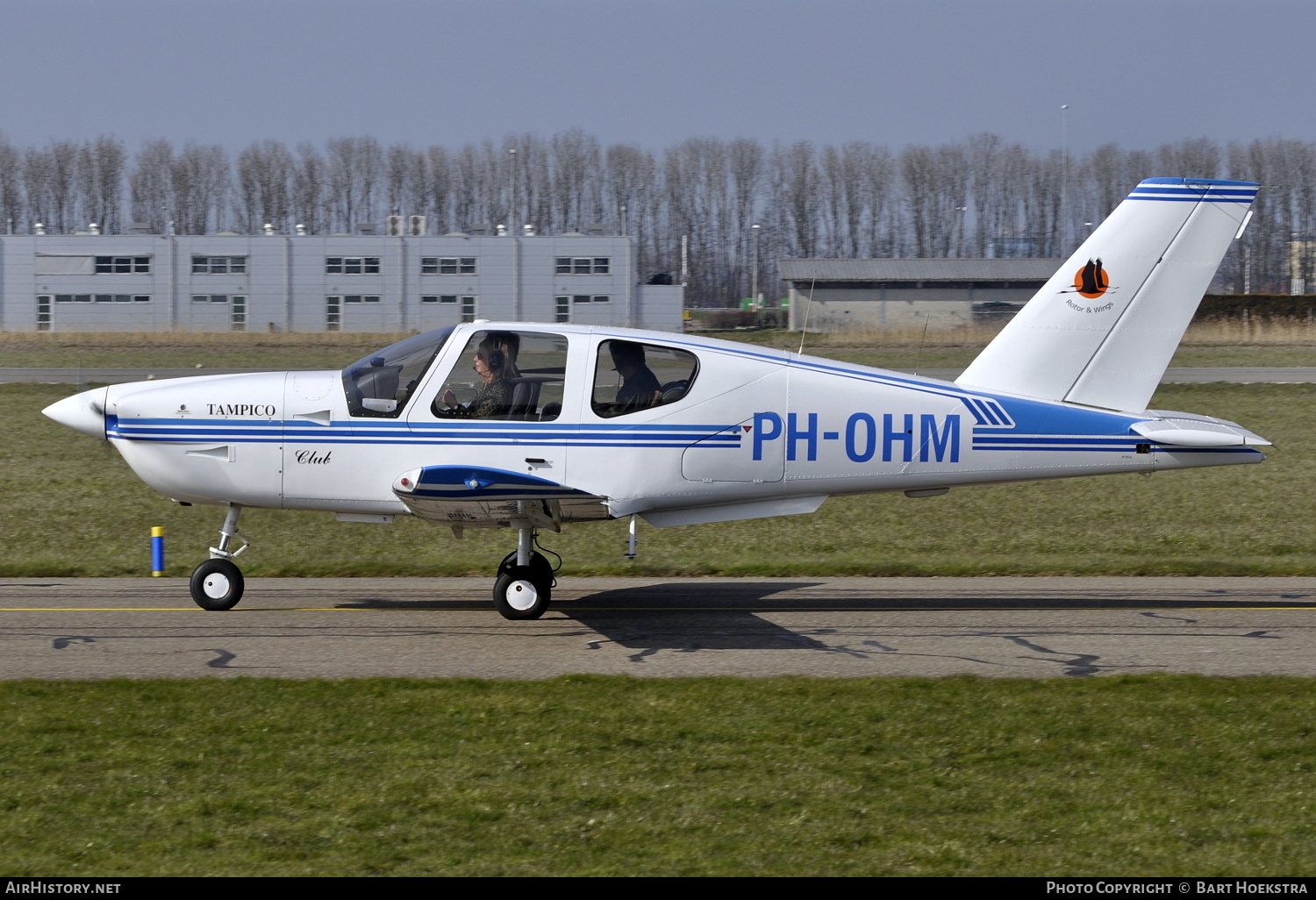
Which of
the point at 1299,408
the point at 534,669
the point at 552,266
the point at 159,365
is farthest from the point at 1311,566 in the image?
the point at 552,266

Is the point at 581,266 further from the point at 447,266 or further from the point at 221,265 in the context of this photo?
the point at 221,265

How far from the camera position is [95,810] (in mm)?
5379

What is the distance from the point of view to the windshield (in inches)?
366

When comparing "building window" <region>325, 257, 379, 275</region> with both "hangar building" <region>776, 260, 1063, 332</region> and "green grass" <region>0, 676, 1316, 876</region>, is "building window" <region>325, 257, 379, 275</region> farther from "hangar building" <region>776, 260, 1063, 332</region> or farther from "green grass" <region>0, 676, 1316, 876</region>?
"green grass" <region>0, 676, 1316, 876</region>

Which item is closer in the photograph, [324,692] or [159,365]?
[324,692]

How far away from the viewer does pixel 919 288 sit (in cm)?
7475

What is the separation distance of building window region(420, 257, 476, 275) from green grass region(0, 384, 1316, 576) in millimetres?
46124

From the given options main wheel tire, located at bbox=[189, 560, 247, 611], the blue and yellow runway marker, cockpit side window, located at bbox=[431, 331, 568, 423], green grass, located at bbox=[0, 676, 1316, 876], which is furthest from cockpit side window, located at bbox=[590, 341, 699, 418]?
the blue and yellow runway marker

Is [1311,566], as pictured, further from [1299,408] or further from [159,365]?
[159,365]

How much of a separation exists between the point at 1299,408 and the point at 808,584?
1734 centimetres

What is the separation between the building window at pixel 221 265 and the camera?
64062mm

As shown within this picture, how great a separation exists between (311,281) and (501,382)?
2280 inches

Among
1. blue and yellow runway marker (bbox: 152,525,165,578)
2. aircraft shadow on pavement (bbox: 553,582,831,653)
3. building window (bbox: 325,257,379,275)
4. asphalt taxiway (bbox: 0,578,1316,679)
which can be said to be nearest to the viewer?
asphalt taxiway (bbox: 0,578,1316,679)

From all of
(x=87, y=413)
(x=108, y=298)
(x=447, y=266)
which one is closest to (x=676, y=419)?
(x=87, y=413)
